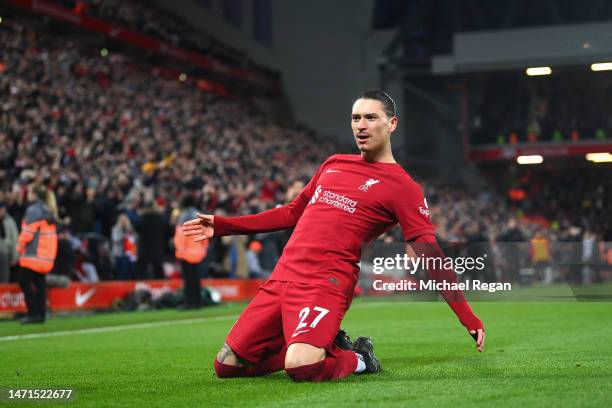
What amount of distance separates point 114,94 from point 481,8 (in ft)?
75.1

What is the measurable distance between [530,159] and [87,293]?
28.1m

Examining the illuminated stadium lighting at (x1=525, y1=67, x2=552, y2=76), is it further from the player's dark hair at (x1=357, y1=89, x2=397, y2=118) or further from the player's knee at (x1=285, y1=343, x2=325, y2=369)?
the player's knee at (x1=285, y1=343, x2=325, y2=369)

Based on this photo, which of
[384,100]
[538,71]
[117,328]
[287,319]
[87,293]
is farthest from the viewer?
[538,71]

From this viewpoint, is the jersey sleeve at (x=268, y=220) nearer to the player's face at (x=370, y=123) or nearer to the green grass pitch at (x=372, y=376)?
the player's face at (x=370, y=123)

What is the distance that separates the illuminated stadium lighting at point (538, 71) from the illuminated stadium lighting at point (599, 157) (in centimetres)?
392

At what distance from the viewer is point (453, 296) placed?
6469 millimetres

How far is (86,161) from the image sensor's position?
23234 millimetres

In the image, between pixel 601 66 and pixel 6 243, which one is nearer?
pixel 6 243

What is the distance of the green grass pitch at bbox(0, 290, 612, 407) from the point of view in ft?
19.2

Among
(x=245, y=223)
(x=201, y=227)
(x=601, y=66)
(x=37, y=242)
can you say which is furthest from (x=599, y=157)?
(x=201, y=227)

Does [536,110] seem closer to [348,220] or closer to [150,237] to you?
[150,237]

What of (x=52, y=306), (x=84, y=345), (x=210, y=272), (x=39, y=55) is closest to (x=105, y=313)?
(x=52, y=306)

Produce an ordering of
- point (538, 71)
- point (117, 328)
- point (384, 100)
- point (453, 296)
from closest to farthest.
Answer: point (453, 296)
point (384, 100)
point (117, 328)
point (538, 71)

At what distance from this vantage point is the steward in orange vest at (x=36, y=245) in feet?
47.7
